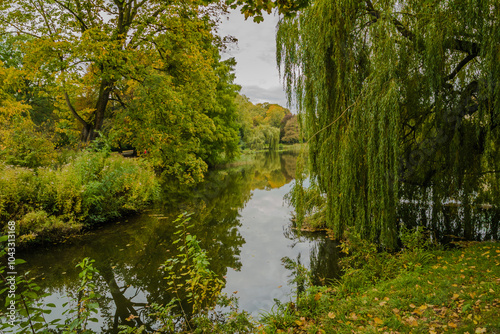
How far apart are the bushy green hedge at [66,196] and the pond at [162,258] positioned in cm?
41

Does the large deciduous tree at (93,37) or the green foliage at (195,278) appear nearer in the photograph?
the green foliage at (195,278)

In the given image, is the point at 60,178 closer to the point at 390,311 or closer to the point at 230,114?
the point at 390,311

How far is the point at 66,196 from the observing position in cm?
637

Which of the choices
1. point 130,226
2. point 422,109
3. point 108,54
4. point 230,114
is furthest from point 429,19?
point 230,114

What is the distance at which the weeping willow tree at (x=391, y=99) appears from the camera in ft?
12.6

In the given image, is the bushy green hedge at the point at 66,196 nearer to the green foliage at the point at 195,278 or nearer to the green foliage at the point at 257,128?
the green foliage at the point at 195,278

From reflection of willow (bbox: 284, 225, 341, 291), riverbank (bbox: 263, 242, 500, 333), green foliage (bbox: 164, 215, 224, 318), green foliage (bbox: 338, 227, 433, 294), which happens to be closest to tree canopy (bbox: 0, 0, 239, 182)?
reflection of willow (bbox: 284, 225, 341, 291)

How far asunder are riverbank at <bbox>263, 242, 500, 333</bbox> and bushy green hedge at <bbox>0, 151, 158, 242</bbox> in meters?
5.26

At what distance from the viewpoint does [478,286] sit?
3.14 metres

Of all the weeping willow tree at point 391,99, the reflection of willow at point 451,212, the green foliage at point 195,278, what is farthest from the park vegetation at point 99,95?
the reflection of willow at point 451,212

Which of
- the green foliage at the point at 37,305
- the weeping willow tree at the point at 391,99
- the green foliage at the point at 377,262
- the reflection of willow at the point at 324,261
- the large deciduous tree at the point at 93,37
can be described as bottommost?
the reflection of willow at the point at 324,261

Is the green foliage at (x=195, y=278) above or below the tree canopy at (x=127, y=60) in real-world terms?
below

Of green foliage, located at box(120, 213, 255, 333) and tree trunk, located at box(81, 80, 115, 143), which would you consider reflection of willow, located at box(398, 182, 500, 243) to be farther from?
tree trunk, located at box(81, 80, 115, 143)

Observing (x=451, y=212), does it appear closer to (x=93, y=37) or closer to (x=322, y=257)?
(x=322, y=257)
